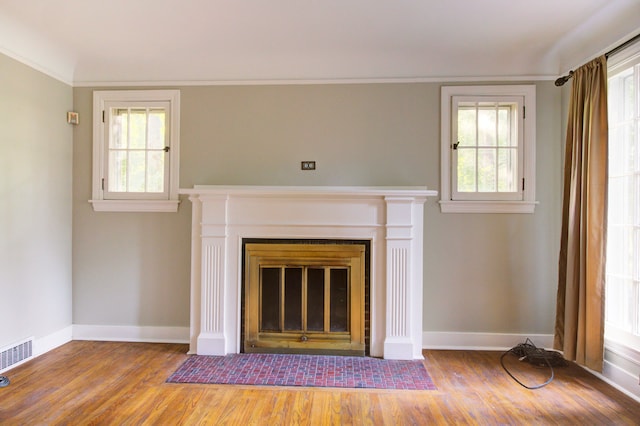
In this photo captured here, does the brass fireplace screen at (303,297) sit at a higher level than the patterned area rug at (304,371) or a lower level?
higher

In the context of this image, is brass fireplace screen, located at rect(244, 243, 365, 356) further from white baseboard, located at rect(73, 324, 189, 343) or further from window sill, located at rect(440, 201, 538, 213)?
window sill, located at rect(440, 201, 538, 213)

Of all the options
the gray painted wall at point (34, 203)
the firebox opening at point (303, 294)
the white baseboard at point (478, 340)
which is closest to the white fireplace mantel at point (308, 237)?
the firebox opening at point (303, 294)

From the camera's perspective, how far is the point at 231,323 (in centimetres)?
286

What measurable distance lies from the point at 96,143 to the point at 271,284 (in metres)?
2.03

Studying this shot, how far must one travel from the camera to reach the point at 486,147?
Result: 118 inches

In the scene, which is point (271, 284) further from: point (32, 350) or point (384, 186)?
point (32, 350)

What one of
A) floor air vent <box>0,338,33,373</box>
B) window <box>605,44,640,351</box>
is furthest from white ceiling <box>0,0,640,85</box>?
floor air vent <box>0,338,33,373</box>

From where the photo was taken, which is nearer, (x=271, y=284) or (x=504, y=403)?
(x=504, y=403)

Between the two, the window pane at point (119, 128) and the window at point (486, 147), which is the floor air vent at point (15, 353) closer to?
the window pane at point (119, 128)

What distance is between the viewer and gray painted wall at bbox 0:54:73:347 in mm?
2580

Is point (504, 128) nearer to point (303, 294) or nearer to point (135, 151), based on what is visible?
point (303, 294)

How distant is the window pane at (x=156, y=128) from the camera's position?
3.16 meters

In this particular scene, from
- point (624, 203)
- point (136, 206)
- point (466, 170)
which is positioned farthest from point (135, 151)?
point (624, 203)

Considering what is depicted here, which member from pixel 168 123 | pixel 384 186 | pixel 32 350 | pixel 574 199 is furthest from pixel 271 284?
pixel 574 199
